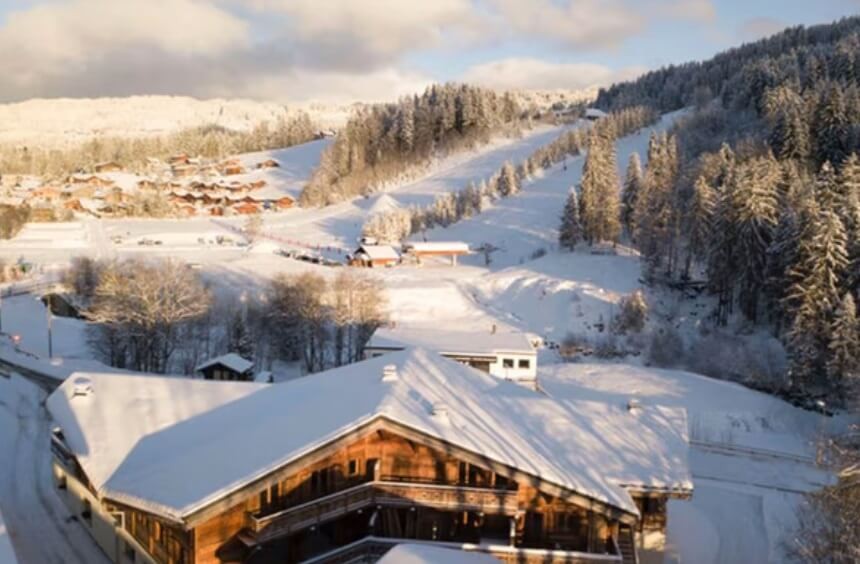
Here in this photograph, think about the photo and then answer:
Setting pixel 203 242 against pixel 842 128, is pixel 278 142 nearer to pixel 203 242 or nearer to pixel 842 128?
pixel 203 242

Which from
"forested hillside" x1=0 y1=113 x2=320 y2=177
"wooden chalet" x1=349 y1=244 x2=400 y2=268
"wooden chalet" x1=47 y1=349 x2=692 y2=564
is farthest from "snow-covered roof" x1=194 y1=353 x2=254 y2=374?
"forested hillside" x1=0 y1=113 x2=320 y2=177

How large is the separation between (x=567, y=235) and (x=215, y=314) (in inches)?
1304

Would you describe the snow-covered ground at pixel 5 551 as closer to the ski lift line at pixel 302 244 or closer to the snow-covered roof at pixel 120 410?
the snow-covered roof at pixel 120 410

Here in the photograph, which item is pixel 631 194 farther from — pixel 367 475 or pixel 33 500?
pixel 33 500

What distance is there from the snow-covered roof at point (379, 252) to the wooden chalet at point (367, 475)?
48128 mm

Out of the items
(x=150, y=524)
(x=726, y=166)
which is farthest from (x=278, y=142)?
(x=150, y=524)

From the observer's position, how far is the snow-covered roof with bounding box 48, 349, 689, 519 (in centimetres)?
1577

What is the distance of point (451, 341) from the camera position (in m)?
38.9

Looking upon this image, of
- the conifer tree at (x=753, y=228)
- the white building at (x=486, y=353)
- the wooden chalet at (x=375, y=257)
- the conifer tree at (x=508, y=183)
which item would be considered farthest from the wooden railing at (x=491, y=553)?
the conifer tree at (x=508, y=183)

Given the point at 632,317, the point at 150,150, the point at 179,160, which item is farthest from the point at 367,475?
the point at 150,150

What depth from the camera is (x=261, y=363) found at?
145 feet

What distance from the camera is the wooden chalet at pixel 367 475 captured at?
15680mm

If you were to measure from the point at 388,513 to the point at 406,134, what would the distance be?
103 metres

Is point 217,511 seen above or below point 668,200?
below
